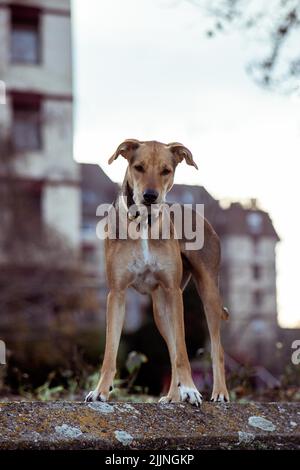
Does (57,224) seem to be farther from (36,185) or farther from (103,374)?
(103,374)

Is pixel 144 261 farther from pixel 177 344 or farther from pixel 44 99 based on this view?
pixel 44 99

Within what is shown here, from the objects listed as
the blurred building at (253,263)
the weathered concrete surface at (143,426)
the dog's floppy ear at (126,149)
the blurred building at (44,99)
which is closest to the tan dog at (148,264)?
the dog's floppy ear at (126,149)

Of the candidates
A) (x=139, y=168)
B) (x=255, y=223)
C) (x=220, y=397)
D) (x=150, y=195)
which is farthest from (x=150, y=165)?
(x=255, y=223)

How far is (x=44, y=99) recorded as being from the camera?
43125 millimetres

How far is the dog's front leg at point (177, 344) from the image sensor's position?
5.59 meters

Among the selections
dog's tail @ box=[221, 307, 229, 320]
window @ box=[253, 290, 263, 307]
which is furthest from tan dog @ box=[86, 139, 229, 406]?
window @ box=[253, 290, 263, 307]

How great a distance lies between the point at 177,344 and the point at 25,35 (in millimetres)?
40409

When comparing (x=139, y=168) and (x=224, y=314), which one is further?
(x=224, y=314)

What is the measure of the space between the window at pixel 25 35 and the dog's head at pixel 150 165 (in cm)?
3873

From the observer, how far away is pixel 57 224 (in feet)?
135

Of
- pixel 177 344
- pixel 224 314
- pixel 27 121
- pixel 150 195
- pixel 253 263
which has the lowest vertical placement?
pixel 177 344

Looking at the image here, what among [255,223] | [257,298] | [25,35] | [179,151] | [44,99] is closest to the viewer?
[179,151]

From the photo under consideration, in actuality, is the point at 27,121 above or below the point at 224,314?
above
